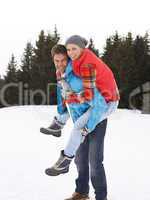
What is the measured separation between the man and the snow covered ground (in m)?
0.68

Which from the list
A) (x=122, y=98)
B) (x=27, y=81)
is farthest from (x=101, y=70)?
(x=27, y=81)

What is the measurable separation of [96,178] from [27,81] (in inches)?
1496

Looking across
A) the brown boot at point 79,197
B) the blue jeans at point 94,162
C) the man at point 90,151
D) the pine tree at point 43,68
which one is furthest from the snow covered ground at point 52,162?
the pine tree at point 43,68

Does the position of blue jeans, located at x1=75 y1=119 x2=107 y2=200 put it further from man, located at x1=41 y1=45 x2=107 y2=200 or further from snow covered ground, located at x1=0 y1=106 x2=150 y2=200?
snow covered ground, located at x1=0 y1=106 x2=150 y2=200

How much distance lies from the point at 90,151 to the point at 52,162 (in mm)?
3239

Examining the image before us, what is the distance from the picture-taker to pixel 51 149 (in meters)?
8.88

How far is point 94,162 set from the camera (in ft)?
14.4

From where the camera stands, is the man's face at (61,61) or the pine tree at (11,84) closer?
the man's face at (61,61)

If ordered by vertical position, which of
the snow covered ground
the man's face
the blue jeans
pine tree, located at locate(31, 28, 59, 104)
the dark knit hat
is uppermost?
pine tree, located at locate(31, 28, 59, 104)

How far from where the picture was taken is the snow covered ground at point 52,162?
216 inches

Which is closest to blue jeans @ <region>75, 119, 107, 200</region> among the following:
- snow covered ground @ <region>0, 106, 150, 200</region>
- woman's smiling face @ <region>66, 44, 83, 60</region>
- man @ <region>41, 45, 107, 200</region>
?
man @ <region>41, 45, 107, 200</region>

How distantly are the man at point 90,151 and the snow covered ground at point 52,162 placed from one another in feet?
2.22

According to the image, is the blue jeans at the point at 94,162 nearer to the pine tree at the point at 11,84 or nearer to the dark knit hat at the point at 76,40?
the dark knit hat at the point at 76,40

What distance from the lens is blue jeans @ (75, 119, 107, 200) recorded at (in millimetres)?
4309
